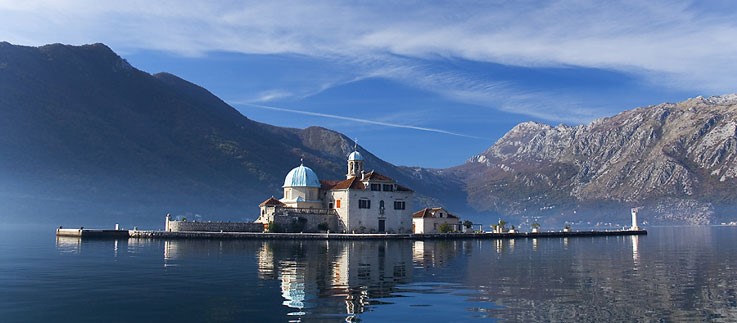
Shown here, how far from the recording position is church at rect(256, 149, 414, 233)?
113500 mm

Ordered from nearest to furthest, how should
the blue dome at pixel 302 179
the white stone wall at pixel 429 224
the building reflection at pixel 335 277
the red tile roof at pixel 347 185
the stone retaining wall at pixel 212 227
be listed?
the building reflection at pixel 335 277
the stone retaining wall at pixel 212 227
the red tile roof at pixel 347 185
the white stone wall at pixel 429 224
the blue dome at pixel 302 179

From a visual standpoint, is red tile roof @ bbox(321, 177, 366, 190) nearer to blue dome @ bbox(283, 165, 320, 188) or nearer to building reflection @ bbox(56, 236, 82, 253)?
blue dome @ bbox(283, 165, 320, 188)

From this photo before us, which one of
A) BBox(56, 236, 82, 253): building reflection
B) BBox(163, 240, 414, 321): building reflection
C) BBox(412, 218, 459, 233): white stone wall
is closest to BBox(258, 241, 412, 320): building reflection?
BBox(163, 240, 414, 321): building reflection

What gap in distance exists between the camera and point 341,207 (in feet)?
382

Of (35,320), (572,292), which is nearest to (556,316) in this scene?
(572,292)

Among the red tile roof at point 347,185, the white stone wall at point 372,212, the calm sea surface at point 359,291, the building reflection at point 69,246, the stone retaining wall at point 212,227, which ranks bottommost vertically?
the calm sea surface at point 359,291

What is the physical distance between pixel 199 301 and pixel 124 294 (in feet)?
16.7

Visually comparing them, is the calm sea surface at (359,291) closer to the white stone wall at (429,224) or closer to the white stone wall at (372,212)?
the white stone wall at (372,212)

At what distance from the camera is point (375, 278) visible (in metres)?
41.0

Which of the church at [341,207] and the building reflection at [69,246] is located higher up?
the church at [341,207]

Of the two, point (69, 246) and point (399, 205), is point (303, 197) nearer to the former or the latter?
point (399, 205)

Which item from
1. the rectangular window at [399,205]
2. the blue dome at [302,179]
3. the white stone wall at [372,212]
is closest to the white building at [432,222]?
the white stone wall at [372,212]

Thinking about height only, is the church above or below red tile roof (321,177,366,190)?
below

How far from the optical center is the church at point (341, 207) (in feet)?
372
